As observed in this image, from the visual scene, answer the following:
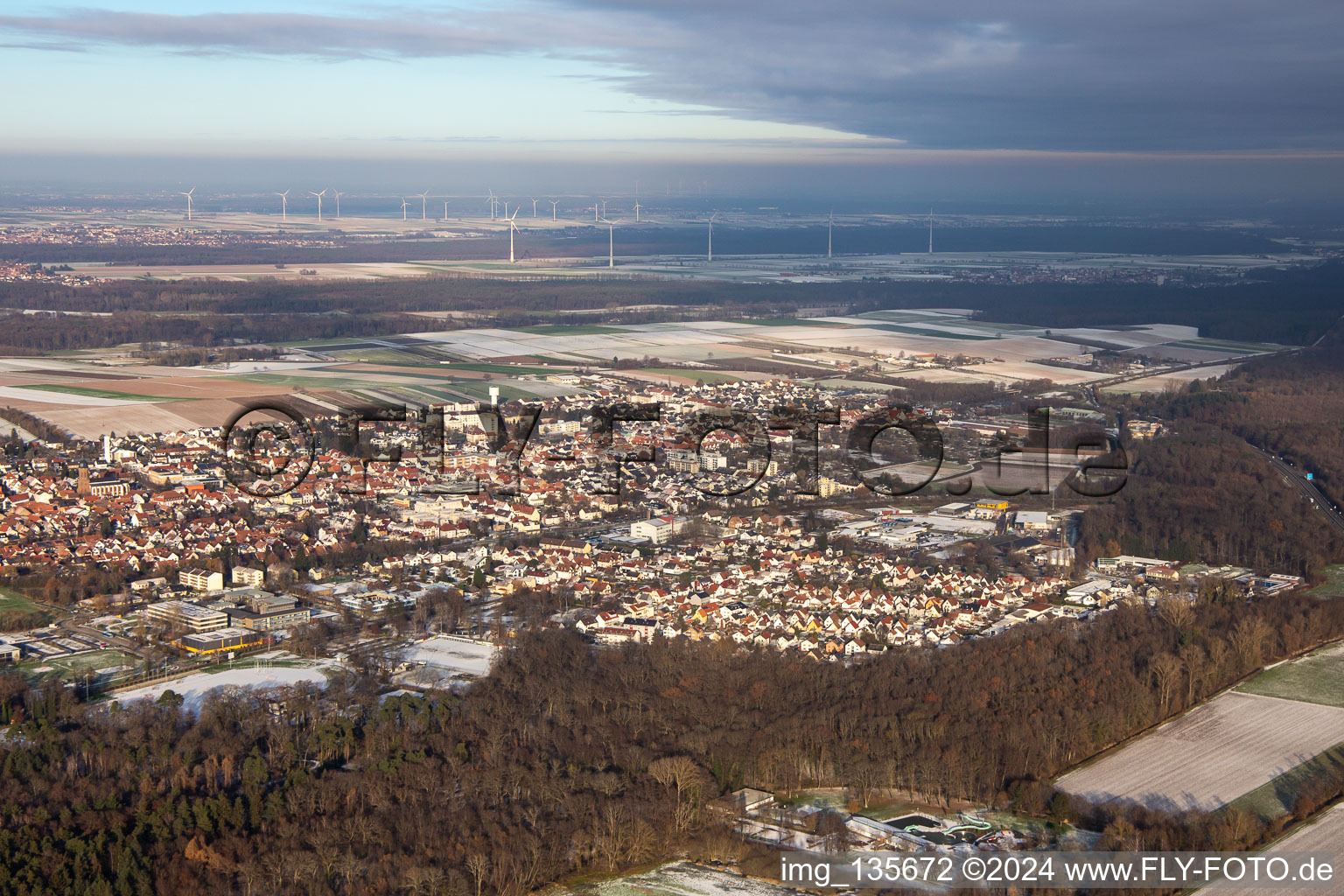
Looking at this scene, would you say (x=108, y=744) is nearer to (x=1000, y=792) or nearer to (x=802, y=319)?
(x=1000, y=792)

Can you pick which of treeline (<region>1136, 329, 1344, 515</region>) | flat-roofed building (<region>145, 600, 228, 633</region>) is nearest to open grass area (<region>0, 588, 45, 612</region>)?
flat-roofed building (<region>145, 600, 228, 633</region>)

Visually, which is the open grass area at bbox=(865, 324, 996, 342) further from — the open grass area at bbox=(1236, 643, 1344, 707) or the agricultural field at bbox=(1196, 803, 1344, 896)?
the agricultural field at bbox=(1196, 803, 1344, 896)

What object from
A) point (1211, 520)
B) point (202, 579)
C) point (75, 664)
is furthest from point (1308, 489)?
point (75, 664)

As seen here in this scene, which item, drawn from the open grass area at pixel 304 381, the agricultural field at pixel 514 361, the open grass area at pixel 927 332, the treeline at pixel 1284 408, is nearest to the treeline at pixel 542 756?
the treeline at pixel 1284 408

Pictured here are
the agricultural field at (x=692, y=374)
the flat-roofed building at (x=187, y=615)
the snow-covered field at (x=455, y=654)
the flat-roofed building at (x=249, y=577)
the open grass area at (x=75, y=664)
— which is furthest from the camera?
the agricultural field at (x=692, y=374)

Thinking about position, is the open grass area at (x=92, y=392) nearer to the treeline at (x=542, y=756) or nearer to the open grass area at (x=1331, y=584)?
the treeline at (x=542, y=756)

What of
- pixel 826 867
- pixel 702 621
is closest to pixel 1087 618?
pixel 702 621
